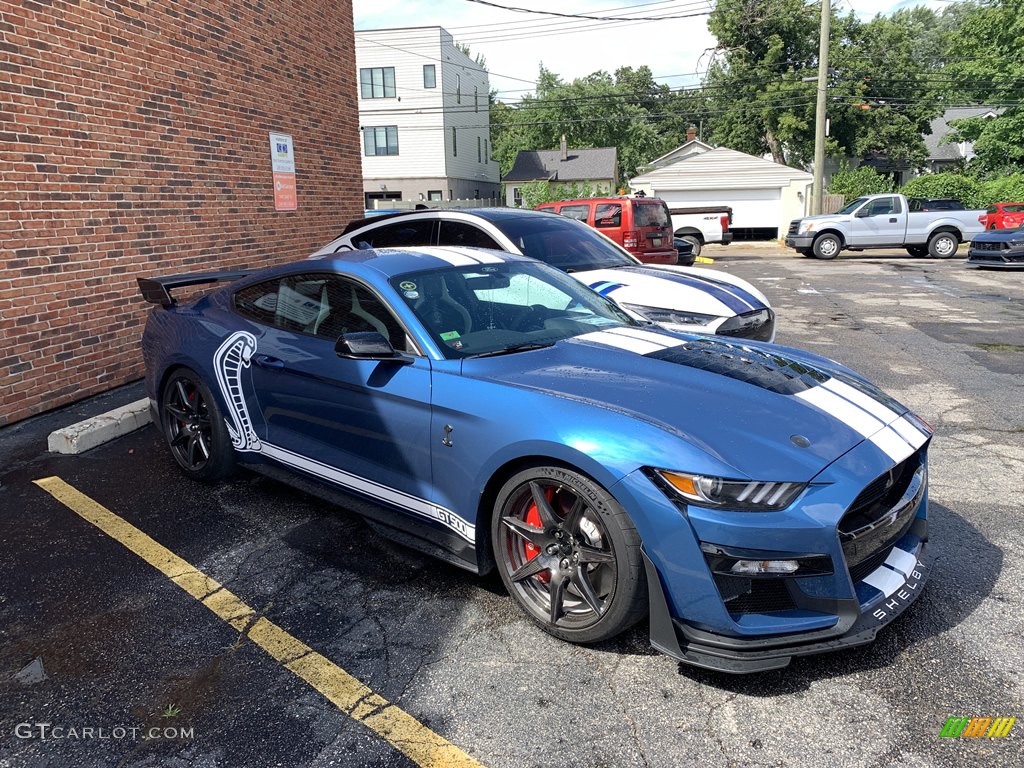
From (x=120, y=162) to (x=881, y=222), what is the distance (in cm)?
2132

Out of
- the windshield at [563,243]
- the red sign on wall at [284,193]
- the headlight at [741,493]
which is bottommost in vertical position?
the headlight at [741,493]

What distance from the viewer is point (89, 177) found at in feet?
22.7

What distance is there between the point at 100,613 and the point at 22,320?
4.05 metres

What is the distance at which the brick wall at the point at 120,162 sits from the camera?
20.4ft

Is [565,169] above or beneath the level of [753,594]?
above

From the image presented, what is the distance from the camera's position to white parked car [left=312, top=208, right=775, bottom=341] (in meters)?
6.22

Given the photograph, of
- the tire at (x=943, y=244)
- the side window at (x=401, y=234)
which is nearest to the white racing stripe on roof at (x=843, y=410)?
the side window at (x=401, y=234)

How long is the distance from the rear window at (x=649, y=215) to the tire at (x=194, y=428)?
37.0 feet

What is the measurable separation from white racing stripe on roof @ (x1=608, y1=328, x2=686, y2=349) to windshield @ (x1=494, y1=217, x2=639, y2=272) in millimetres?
2923

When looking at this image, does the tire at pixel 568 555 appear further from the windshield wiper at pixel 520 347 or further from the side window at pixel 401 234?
the side window at pixel 401 234

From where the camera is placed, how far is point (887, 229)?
73.0ft

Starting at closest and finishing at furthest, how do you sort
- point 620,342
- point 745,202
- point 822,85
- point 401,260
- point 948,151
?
1. point 620,342
2. point 401,260
3. point 822,85
4. point 745,202
5. point 948,151

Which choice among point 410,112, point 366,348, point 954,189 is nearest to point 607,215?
point 366,348

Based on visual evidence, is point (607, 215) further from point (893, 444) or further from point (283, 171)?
point (893, 444)
